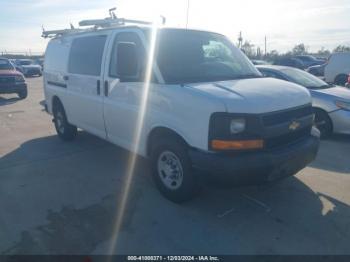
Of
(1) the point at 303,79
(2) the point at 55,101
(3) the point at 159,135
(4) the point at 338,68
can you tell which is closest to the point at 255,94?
(3) the point at 159,135

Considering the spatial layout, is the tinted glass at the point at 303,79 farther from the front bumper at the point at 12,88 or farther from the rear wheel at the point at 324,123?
the front bumper at the point at 12,88

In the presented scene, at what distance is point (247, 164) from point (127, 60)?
2.00 m

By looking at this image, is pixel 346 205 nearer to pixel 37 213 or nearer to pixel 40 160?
pixel 37 213

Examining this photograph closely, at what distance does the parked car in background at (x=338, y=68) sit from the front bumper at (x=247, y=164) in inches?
512

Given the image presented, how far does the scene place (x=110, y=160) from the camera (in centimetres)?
580

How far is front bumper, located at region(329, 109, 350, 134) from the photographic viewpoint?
6.65m

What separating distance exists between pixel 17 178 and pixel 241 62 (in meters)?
3.81

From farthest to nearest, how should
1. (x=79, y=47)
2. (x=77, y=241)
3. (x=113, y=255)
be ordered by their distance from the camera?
(x=79, y=47), (x=77, y=241), (x=113, y=255)

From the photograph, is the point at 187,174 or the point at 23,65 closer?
the point at 187,174

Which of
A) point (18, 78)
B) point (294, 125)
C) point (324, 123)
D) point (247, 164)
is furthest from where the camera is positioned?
point (18, 78)

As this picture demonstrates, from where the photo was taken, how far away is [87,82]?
549 centimetres

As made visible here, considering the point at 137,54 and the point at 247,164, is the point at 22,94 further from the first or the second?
the point at 247,164

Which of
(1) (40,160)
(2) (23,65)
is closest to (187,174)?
(1) (40,160)

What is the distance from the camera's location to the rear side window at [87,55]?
5234 millimetres
